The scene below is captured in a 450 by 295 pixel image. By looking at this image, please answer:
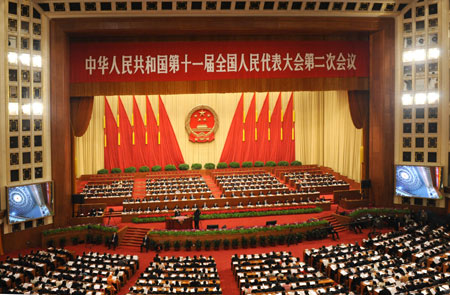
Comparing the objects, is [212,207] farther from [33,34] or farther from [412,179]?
[33,34]

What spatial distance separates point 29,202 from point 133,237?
15.1 feet

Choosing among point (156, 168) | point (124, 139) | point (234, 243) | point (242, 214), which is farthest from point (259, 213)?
point (124, 139)

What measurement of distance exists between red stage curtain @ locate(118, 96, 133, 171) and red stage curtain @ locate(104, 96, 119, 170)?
349 mm

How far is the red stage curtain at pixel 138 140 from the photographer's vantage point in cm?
2986

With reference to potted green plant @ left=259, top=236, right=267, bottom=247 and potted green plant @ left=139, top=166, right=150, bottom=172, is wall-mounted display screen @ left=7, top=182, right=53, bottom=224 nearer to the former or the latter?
potted green plant @ left=259, top=236, right=267, bottom=247

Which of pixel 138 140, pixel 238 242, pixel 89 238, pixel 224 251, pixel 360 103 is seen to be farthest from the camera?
pixel 138 140

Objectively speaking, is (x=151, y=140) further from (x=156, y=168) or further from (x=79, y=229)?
(x=79, y=229)

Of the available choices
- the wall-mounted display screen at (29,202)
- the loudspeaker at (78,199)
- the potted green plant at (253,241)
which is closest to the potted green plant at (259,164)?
the potted green plant at (253,241)

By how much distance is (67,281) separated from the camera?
12.0 meters

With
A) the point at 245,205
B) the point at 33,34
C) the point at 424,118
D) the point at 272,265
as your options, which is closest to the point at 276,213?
the point at 245,205

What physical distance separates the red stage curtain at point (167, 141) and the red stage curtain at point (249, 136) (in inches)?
186

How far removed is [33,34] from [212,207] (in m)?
11.4

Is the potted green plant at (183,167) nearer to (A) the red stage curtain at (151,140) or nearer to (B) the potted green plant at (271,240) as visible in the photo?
(A) the red stage curtain at (151,140)

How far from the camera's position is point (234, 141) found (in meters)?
31.0
